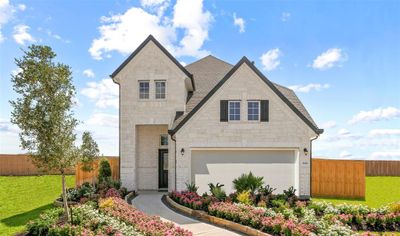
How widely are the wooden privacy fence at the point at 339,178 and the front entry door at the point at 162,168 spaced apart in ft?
31.1

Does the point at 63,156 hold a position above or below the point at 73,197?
above

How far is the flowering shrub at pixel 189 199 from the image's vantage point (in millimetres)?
14195

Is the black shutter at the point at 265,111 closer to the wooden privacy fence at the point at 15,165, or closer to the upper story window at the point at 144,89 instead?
the upper story window at the point at 144,89

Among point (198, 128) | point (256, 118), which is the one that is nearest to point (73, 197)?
point (198, 128)

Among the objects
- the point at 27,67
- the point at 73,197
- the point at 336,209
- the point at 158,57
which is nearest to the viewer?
the point at 27,67

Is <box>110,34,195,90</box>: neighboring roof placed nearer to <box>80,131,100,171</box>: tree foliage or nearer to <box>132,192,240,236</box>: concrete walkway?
<box>80,131,100,171</box>: tree foliage

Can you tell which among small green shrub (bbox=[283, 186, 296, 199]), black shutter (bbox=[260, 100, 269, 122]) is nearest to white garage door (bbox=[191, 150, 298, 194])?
small green shrub (bbox=[283, 186, 296, 199])

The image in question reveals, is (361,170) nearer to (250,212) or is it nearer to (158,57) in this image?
(250,212)

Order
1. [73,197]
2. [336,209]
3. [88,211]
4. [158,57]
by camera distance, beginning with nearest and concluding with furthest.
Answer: [88,211] < [336,209] < [73,197] < [158,57]

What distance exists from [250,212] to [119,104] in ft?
34.6

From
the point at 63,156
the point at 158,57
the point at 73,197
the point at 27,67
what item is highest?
the point at 158,57

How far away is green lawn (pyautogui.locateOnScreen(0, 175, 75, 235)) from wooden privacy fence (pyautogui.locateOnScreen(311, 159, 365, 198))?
16015 millimetres

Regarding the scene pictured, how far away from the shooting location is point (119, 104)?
19.6m

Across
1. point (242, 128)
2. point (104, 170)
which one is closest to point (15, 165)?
point (104, 170)
